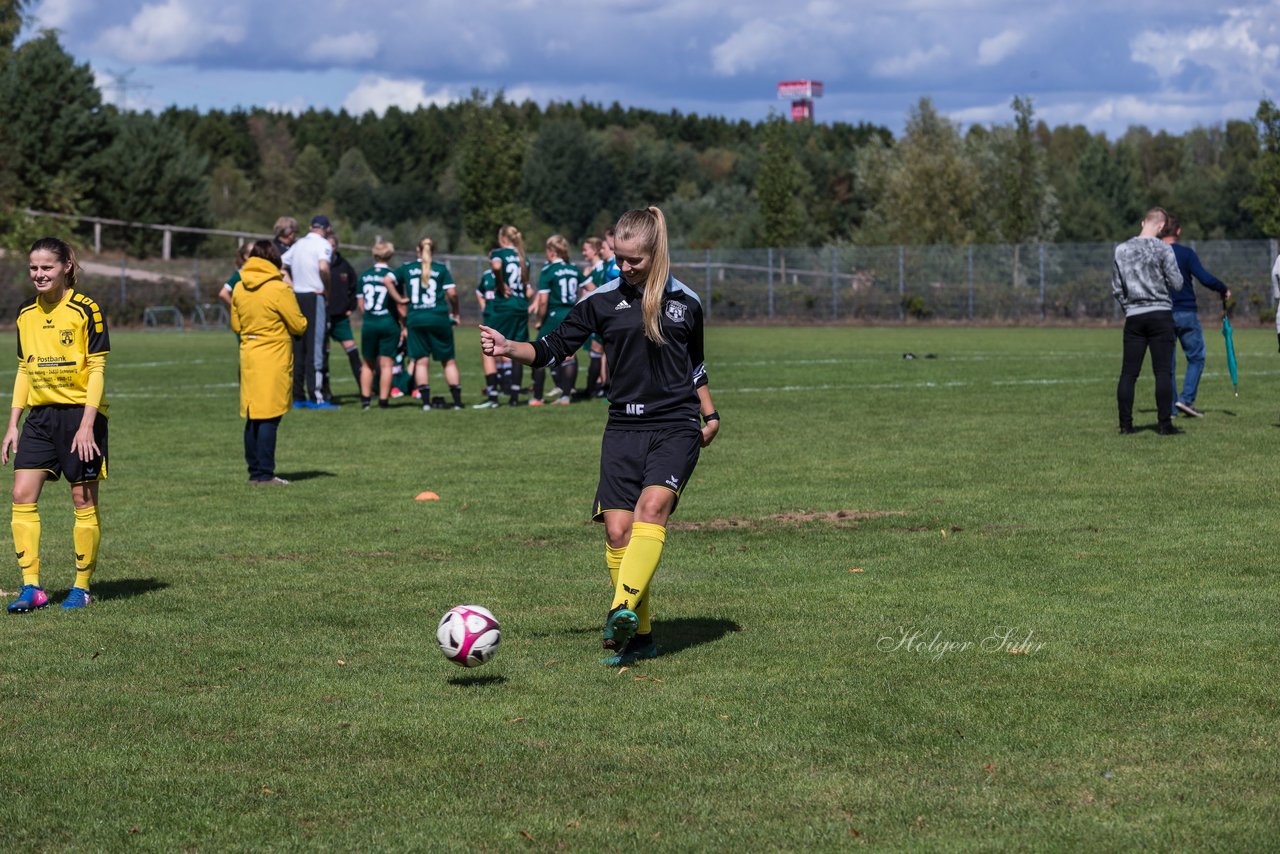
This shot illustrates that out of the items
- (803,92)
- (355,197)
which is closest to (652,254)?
(355,197)

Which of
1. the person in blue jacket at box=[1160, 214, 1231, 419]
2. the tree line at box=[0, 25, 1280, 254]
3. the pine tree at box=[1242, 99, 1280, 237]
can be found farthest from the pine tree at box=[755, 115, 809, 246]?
the person in blue jacket at box=[1160, 214, 1231, 419]

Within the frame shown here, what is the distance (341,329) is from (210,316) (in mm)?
33672

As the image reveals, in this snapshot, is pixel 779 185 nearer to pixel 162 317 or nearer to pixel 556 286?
pixel 162 317

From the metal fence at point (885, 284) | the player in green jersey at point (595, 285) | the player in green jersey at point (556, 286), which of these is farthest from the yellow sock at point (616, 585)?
the metal fence at point (885, 284)

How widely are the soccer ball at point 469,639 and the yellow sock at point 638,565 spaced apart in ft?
1.76

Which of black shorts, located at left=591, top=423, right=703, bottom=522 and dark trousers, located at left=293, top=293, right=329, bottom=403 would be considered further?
dark trousers, located at left=293, top=293, right=329, bottom=403

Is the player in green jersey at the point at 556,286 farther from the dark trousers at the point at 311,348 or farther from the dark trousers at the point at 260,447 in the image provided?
the dark trousers at the point at 260,447

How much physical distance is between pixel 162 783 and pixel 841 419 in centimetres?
1341

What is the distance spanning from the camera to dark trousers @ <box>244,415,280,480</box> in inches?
526

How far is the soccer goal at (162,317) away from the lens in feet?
170

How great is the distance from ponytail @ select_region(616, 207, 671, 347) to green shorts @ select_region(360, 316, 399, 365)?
13.3 metres

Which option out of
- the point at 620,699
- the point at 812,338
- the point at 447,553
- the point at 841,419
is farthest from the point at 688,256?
the point at 620,699

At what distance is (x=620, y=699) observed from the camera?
6.39 meters

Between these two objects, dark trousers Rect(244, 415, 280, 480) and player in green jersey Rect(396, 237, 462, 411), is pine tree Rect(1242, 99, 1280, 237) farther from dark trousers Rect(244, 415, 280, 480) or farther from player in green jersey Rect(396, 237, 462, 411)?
dark trousers Rect(244, 415, 280, 480)
